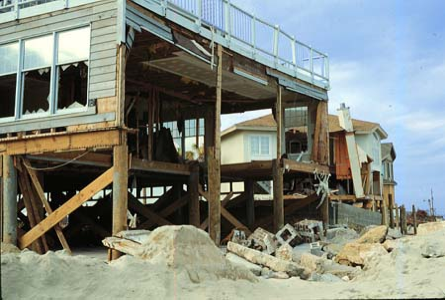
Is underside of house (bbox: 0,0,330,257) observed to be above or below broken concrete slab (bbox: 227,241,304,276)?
above

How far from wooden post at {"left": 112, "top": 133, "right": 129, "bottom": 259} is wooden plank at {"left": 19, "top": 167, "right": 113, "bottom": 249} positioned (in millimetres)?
261

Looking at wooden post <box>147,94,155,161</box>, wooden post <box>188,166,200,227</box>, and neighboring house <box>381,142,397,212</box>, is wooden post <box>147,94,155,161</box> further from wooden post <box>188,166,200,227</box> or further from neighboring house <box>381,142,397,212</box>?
neighboring house <box>381,142,397,212</box>

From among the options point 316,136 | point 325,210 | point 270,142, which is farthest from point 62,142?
point 270,142

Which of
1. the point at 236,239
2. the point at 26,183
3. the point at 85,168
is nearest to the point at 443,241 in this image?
Result: the point at 236,239

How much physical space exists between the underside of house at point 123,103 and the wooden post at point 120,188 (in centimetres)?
3

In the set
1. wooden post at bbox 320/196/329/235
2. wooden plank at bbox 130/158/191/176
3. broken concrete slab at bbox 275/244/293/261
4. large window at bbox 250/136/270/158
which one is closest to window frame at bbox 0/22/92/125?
wooden plank at bbox 130/158/191/176

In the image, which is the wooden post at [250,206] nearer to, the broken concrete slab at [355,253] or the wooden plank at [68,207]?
the broken concrete slab at [355,253]

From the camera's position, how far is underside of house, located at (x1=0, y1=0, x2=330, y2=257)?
14.2 metres

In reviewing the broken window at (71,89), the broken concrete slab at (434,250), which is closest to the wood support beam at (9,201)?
the broken window at (71,89)

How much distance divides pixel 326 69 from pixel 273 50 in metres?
4.49

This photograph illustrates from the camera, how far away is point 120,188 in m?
13.6

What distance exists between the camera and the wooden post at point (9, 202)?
49.5 ft

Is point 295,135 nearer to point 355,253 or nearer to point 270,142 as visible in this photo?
point 270,142

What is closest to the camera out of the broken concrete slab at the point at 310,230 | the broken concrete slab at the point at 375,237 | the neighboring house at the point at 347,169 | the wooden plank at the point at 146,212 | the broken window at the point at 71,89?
the broken concrete slab at the point at 375,237
